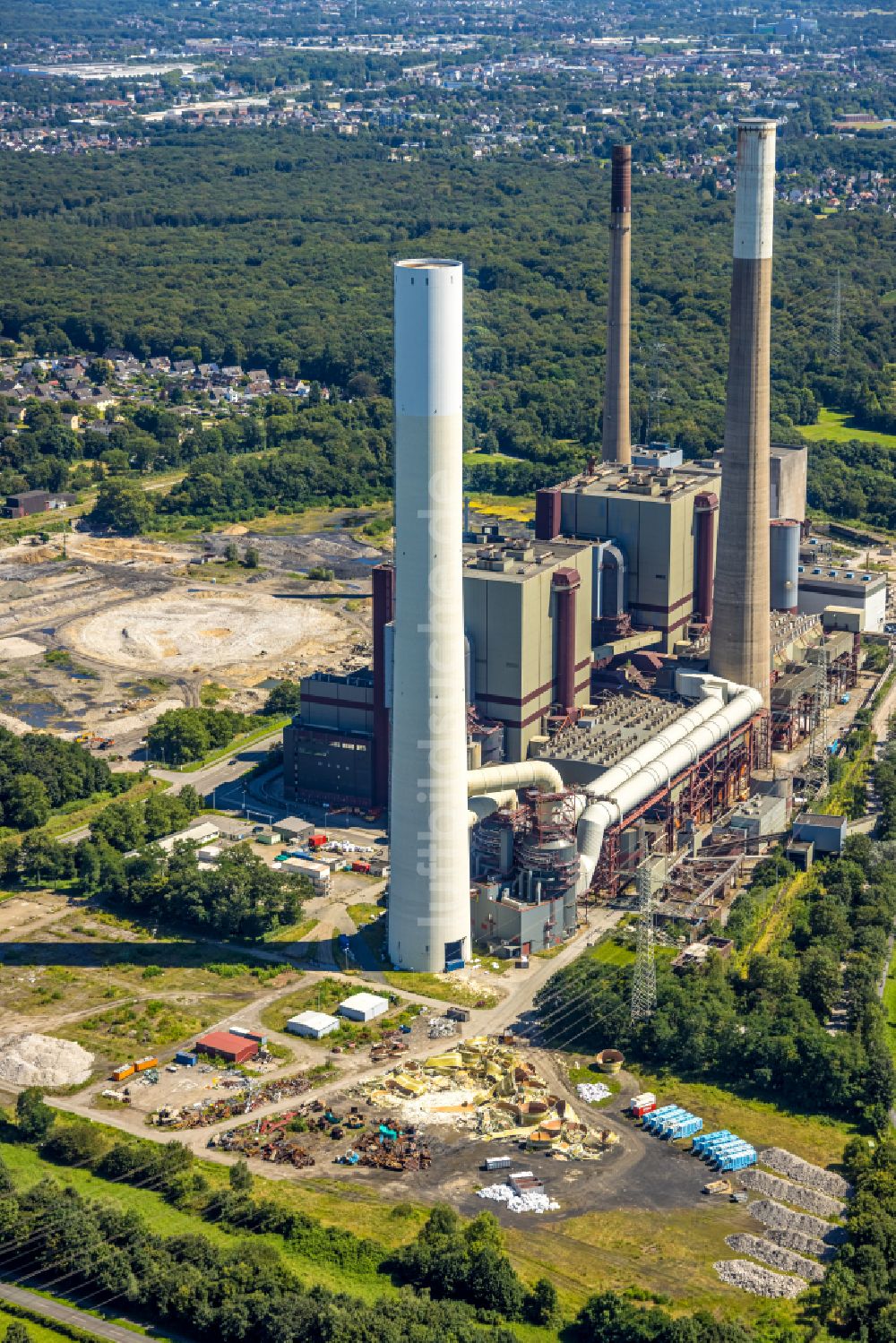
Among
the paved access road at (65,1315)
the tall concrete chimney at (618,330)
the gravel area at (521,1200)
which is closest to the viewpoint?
the paved access road at (65,1315)

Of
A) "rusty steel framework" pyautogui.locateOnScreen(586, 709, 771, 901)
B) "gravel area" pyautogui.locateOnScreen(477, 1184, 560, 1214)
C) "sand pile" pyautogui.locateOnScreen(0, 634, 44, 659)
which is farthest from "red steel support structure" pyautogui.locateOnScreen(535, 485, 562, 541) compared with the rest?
"gravel area" pyautogui.locateOnScreen(477, 1184, 560, 1214)

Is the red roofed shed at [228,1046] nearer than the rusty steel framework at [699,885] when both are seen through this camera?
Yes

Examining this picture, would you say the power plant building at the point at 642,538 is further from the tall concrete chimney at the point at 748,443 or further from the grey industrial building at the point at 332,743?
the grey industrial building at the point at 332,743

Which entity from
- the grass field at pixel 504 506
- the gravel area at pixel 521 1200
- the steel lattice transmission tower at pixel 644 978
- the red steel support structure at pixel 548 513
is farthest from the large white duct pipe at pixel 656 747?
the grass field at pixel 504 506

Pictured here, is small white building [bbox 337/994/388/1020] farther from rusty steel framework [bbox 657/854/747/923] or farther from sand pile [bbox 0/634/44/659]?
sand pile [bbox 0/634/44/659]

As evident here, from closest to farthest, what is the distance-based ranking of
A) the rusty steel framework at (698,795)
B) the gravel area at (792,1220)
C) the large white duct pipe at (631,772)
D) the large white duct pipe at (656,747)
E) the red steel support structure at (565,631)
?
the gravel area at (792,1220), the large white duct pipe at (631,772), the large white duct pipe at (656,747), the rusty steel framework at (698,795), the red steel support structure at (565,631)

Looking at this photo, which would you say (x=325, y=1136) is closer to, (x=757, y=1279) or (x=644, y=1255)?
(x=644, y=1255)
